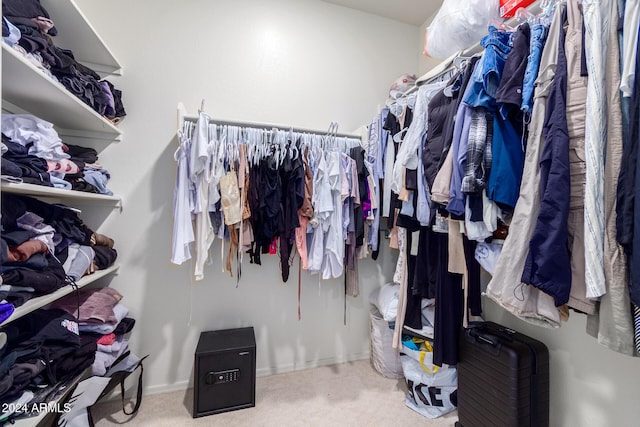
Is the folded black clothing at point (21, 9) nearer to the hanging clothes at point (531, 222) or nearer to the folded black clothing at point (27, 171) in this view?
the folded black clothing at point (27, 171)

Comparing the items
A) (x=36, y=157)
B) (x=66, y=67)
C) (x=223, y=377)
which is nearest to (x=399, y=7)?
(x=66, y=67)

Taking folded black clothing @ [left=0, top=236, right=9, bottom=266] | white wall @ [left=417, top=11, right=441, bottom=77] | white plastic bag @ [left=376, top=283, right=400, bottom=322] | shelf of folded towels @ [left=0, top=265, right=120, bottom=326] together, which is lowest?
white plastic bag @ [left=376, top=283, right=400, bottom=322]

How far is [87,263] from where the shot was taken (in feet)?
4.37

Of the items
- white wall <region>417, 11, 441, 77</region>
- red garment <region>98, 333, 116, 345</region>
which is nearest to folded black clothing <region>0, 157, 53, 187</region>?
red garment <region>98, 333, 116, 345</region>

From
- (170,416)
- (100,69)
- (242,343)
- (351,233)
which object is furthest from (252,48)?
(170,416)

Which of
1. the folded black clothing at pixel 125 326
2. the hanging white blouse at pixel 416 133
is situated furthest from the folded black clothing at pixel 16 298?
the hanging white blouse at pixel 416 133

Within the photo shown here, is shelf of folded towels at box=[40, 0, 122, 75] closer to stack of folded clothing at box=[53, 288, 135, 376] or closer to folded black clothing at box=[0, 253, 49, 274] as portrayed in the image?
folded black clothing at box=[0, 253, 49, 274]

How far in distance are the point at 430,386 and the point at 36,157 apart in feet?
7.60

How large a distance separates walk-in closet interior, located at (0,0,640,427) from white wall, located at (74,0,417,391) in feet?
0.05

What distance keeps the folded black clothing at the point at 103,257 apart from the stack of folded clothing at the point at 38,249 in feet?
0.09

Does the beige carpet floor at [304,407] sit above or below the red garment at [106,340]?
below

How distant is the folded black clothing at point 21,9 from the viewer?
975mm

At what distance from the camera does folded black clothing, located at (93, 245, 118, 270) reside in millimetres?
1466

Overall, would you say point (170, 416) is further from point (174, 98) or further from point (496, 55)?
point (496, 55)
